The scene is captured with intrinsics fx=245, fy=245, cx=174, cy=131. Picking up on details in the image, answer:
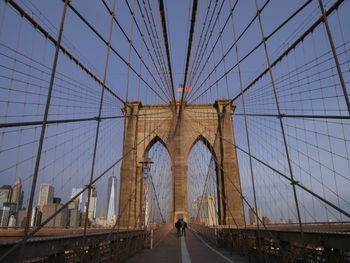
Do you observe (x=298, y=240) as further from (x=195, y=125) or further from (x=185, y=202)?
(x=195, y=125)

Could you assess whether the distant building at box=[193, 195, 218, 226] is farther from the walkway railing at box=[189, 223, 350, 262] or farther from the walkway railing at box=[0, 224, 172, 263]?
the walkway railing at box=[0, 224, 172, 263]

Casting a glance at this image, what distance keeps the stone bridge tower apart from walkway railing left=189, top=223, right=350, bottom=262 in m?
12.5

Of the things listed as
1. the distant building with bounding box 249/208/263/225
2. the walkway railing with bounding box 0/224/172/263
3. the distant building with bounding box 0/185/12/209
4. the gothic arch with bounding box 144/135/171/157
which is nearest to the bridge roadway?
the walkway railing with bounding box 0/224/172/263

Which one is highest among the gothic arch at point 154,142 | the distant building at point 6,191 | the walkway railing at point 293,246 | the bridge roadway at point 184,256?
the gothic arch at point 154,142

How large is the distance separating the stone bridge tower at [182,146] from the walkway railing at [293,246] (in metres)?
12.5

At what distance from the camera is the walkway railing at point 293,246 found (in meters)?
2.22

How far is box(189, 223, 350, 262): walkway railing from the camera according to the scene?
87.6 inches

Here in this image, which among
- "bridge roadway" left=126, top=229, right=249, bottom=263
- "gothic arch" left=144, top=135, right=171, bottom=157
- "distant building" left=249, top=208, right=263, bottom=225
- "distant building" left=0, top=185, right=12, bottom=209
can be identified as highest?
"gothic arch" left=144, top=135, right=171, bottom=157

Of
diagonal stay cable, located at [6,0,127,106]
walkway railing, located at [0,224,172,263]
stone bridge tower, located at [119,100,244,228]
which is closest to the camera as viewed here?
walkway railing, located at [0,224,172,263]

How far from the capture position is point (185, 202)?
1859 centimetres

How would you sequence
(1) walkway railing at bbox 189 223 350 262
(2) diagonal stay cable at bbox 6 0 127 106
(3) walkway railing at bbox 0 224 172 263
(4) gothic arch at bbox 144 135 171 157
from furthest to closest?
(4) gothic arch at bbox 144 135 171 157 < (2) diagonal stay cable at bbox 6 0 127 106 < (1) walkway railing at bbox 189 223 350 262 < (3) walkway railing at bbox 0 224 172 263

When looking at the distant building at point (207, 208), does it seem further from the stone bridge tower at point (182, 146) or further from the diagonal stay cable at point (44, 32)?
the diagonal stay cable at point (44, 32)

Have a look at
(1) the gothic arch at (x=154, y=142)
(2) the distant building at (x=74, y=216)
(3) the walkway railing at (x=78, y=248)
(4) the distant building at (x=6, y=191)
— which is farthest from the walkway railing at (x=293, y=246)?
(1) the gothic arch at (x=154, y=142)

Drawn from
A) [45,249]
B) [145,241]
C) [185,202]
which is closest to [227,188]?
[185,202]
